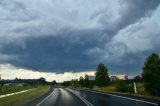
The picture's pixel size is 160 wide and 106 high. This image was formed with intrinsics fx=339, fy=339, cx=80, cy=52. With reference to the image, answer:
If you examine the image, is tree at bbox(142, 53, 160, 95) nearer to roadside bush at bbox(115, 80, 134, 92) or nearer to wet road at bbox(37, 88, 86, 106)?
wet road at bbox(37, 88, 86, 106)

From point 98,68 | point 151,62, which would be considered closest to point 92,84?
point 98,68

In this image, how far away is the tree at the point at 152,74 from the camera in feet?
127

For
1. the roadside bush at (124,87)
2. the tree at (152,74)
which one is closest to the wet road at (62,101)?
the tree at (152,74)

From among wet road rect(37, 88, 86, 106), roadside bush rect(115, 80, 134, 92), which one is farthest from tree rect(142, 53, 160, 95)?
roadside bush rect(115, 80, 134, 92)

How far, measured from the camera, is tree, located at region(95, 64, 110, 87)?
93188 mm

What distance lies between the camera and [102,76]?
93.8 m

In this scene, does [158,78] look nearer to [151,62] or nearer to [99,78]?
[151,62]

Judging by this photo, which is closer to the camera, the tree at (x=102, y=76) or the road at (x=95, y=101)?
the road at (x=95, y=101)

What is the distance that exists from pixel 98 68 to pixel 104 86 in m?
5.34

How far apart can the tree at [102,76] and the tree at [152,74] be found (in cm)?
5112

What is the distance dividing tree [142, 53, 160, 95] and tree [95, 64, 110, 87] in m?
51.1

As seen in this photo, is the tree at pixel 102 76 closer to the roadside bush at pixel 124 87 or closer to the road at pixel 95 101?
the roadside bush at pixel 124 87

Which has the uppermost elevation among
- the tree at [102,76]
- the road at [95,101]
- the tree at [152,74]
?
the tree at [102,76]

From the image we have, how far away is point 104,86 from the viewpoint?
312ft
